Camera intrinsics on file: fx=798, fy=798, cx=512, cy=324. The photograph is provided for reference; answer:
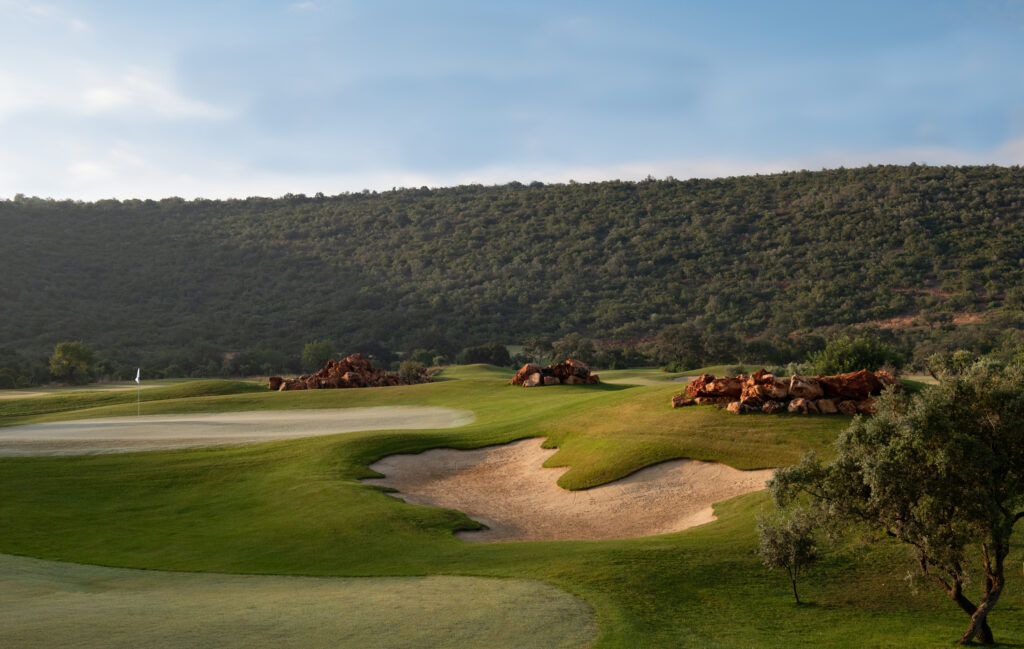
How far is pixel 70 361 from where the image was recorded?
66875mm

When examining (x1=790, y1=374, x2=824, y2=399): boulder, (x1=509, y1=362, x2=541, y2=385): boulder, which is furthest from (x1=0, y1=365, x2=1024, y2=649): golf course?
(x1=509, y1=362, x2=541, y2=385): boulder

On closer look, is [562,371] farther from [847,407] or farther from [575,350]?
[575,350]

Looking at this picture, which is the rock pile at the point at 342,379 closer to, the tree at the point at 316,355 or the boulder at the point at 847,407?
the tree at the point at 316,355

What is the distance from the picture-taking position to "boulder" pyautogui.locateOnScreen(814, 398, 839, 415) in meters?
24.8

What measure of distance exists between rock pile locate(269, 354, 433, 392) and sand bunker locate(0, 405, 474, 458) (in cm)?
965

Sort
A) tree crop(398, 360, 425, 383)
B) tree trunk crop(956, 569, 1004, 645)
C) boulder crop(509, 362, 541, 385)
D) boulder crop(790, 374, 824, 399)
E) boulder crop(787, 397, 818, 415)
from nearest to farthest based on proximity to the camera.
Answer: tree trunk crop(956, 569, 1004, 645)
boulder crop(787, 397, 818, 415)
boulder crop(790, 374, 824, 399)
boulder crop(509, 362, 541, 385)
tree crop(398, 360, 425, 383)

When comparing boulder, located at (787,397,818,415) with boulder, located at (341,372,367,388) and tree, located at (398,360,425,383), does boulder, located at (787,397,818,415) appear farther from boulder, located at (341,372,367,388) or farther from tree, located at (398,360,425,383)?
tree, located at (398,360,425,383)

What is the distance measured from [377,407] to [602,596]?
109 ft

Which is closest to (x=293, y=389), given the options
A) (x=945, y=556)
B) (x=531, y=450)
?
(x=531, y=450)

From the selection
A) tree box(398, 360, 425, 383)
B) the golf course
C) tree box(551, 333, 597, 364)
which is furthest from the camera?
tree box(551, 333, 597, 364)

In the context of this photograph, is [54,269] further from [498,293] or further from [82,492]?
[82,492]

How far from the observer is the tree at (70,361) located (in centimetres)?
6700

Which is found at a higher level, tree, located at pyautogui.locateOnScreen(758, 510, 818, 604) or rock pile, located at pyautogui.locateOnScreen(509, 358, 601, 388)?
rock pile, located at pyautogui.locateOnScreen(509, 358, 601, 388)

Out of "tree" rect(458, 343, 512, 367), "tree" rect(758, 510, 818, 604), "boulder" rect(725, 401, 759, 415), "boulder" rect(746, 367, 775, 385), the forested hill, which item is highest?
the forested hill
